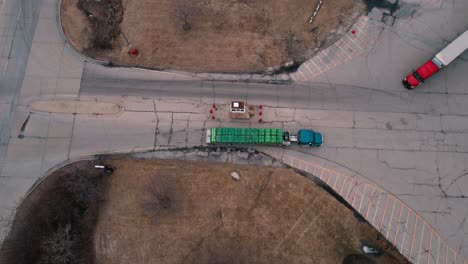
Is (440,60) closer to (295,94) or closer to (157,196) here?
(295,94)

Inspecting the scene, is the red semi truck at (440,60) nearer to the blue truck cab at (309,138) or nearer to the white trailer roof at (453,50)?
the white trailer roof at (453,50)

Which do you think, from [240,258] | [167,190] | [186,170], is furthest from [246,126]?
[240,258]

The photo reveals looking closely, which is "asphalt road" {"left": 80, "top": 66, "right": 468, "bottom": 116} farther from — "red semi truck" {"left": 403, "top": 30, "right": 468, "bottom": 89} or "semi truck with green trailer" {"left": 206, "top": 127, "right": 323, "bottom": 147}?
"semi truck with green trailer" {"left": 206, "top": 127, "right": 323, "bottom": 147}

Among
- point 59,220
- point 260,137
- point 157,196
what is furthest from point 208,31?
point 59,220

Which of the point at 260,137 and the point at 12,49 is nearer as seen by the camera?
the point at 260,137

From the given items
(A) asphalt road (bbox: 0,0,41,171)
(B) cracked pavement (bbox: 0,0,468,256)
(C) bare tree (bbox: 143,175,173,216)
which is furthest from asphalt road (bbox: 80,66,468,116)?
(C) bare tree (bbox: 143,175,173,216)

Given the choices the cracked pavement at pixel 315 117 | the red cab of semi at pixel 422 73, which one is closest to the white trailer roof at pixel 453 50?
the red cab of semi at pixel 422 73

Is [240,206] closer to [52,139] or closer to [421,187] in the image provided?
[421,187]
